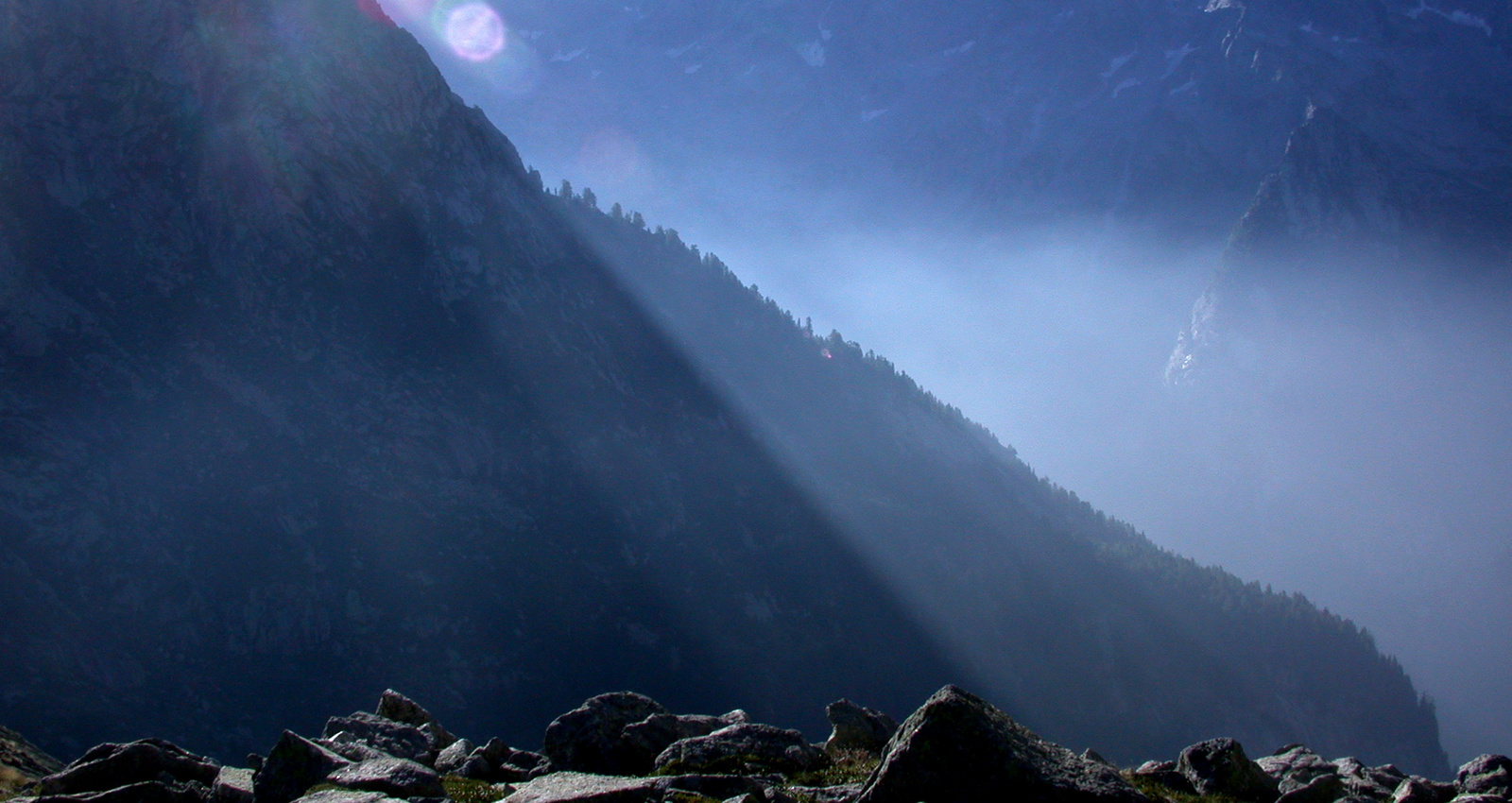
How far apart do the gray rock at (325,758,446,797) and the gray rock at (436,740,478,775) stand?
4895 millimetres

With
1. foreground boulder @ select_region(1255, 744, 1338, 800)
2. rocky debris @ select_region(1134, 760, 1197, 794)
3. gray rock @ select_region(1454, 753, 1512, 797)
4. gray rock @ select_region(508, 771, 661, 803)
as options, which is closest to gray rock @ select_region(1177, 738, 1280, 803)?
rocky debris @ select_region(1134, 760, 1197, 794)

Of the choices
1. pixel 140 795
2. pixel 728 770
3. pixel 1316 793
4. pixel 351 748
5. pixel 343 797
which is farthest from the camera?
pixel 351 748

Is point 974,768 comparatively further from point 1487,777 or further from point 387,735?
point 387,735

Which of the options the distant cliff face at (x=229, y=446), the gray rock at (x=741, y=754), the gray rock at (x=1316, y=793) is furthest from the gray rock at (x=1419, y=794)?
the distant cliff face at (x=229, y=446)

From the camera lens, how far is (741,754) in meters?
25.4

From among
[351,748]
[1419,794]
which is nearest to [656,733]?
[351,748]

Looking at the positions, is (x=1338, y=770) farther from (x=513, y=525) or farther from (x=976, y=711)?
(x=513, y=525)

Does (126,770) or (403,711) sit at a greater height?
(126,770)

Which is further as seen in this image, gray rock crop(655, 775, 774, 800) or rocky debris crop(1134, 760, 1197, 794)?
rocky debris crop(1134, 760, 1197, 794)

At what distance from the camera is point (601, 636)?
7559 inches

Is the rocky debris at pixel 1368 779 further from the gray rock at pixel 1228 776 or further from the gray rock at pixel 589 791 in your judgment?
the gray rock at pixel 589 791

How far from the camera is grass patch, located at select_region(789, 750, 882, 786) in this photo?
2333 centimetres

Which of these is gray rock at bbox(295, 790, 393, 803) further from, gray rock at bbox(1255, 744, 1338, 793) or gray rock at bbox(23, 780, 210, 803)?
gray rock at bbox(1255, 744, 1338, 793)

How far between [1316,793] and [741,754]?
13.8m
